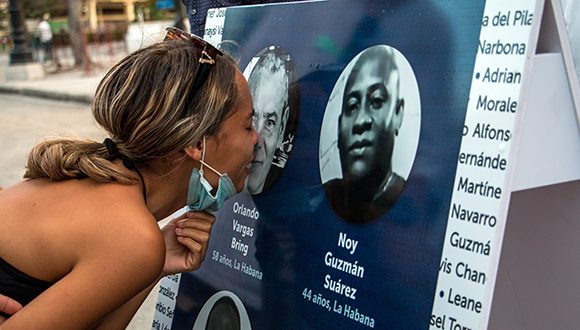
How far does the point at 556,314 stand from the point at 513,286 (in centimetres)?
14

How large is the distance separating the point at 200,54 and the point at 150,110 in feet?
0.67

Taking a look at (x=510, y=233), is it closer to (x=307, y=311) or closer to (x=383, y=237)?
(x=383, y=237)

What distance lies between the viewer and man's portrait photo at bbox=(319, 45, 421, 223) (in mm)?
1438

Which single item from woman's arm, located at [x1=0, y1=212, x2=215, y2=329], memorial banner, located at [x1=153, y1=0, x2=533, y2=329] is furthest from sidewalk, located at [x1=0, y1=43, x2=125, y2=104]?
memorial banner, located at [x1=153, y1=0, x2=533, y2=329]

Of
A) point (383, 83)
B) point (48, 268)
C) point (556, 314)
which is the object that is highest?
point (383, 83)

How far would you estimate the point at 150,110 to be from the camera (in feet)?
5.23

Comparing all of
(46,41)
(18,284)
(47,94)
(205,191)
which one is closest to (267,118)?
(205,191)

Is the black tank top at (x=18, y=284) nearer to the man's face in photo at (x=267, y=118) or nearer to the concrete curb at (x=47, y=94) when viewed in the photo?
the man's face in photo at (x=267, y=118)

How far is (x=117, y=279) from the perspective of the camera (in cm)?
151

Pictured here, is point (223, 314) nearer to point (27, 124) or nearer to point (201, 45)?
point (201, 45)

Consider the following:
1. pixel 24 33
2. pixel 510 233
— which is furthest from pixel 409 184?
pixel 24 33

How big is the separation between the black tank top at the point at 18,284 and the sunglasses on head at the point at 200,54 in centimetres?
59

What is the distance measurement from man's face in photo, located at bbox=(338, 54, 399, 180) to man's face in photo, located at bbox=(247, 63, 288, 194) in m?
0.28

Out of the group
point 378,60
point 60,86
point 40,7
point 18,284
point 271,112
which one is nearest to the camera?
point 378,60
